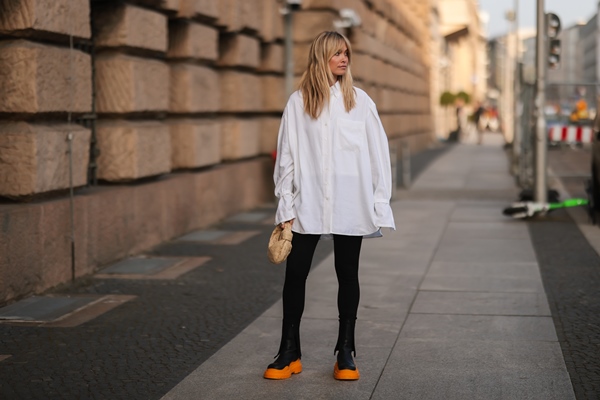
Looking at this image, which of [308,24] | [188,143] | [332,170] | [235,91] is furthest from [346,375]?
[308,24]

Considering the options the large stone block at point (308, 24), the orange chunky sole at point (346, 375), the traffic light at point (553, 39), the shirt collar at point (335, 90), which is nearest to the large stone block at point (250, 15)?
the large stone block at point (308, 24)

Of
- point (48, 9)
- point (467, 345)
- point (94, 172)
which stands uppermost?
point (48, 9)

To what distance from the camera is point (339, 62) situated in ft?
18.1

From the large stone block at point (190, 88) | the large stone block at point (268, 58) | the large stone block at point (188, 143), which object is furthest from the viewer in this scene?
the large stone block at point (268, 58)

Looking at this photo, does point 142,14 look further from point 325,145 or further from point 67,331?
point 325,145

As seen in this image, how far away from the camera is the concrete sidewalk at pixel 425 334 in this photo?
17.8 ft

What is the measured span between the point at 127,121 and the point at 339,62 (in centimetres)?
519

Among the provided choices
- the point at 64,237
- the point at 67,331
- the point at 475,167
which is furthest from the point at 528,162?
the point at 67,331

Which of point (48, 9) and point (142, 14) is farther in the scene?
point (142, 14)

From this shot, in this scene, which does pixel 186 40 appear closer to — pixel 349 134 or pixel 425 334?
pixel 425 334

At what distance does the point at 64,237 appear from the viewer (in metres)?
8.53

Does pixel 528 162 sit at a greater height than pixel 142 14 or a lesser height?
lesser

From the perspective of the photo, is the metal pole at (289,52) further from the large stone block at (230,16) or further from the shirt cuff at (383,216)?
the shirt cuff at (383,216)

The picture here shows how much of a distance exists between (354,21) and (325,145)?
498 inches
